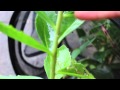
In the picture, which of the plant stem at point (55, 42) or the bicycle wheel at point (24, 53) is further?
the bicycle wheel at point (24, 53)

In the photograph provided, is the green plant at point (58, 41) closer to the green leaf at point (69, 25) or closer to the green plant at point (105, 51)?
the green leaf at point (69, 25)

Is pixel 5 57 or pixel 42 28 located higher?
pixel 42 28

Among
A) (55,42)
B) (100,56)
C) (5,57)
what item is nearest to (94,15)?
(55,42)

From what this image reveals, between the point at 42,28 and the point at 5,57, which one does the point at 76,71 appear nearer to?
the point at 42,28

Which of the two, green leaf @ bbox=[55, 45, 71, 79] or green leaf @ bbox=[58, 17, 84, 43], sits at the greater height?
green leaf @ bbox=[58, 17, 84, 43]

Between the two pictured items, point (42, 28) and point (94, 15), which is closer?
point (94, 15)

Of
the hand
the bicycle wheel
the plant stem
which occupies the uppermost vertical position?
the hand

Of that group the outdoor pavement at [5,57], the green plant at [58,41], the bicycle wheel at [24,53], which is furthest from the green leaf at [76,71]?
the outdoor pavement at [5,57]

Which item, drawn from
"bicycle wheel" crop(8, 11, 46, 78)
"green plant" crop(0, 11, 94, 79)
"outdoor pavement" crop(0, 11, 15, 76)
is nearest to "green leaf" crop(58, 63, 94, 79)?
"green plant" crop(0, 11, 94, 79)

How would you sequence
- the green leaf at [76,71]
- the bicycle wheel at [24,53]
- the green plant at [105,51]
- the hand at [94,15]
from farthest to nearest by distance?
1. the bicycle wheel at [24,53]
2. the green plant at [105,51]
3. the green leaf at [76,71]
4. the hand at [94,15]

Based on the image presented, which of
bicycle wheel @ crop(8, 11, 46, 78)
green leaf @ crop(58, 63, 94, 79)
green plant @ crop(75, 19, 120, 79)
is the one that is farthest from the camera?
bicycle wheel @ crop(8, 11, 46, 78)

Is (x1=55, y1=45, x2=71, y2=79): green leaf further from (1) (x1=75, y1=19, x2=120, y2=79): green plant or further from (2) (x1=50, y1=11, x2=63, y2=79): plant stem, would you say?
(1) (x1=75, y1=19, x2=120, y2=79): green plant
